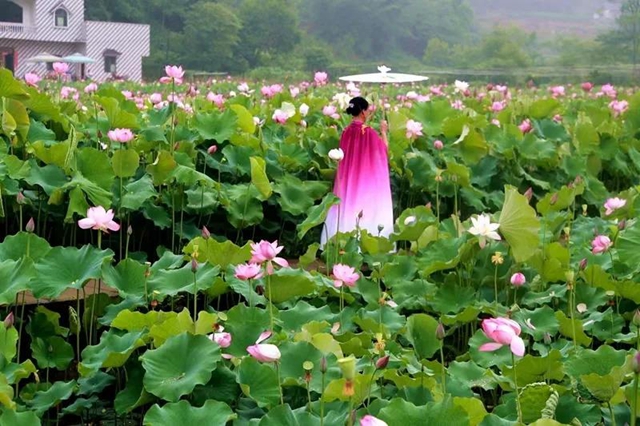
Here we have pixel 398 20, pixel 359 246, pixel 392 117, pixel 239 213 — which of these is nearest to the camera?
pixel 359 246

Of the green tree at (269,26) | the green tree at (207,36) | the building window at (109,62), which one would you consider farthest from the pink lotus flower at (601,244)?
the green tree at (269,26)

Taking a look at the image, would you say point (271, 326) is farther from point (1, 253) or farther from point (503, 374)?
point (1, 253)

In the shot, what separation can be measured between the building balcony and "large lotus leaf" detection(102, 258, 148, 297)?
32642 millimetres

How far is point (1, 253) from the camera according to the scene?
2.42 metres

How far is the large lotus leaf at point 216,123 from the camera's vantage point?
12.3 feet

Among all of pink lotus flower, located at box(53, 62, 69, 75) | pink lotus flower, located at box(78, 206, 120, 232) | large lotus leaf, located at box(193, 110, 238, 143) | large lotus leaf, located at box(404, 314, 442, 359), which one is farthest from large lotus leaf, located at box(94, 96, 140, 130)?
large lotus leaf, located at box(404, 314, 442, 359)

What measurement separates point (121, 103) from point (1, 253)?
161 cm

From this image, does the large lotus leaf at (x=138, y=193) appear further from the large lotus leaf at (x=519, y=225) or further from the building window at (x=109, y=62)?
the building window at (x=109, y=62)

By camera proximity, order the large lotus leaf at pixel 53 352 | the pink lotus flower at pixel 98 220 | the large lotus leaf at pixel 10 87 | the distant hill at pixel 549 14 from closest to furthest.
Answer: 1. the pink lotus flower at pixel 98 220
2. the large lotus leaf at pixel 53 352
3. the large lotus leaf at pixel 10 87
4. the distant hill at pixel 549 14

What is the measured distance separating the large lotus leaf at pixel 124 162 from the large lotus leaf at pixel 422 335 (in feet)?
3.78

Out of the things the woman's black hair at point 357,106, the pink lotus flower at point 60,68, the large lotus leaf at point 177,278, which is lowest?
the large lotus leaf at point 177,278

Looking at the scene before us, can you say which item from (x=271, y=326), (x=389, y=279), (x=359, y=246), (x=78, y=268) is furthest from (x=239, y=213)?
(x=271, y=326)

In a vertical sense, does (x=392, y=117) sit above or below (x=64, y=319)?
above

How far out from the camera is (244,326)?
2.06 metres
